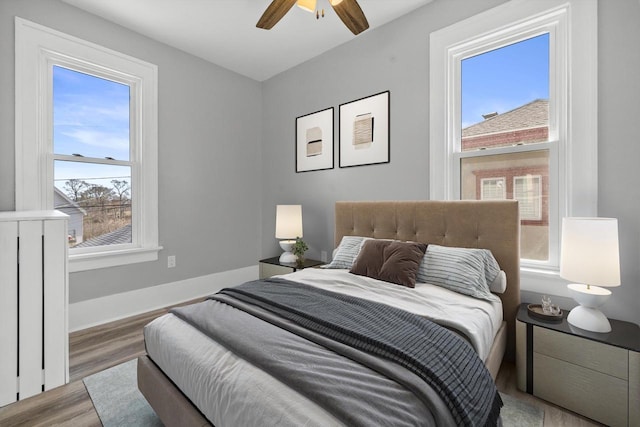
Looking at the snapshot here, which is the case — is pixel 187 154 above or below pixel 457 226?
above

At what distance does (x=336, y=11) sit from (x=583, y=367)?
2601 millimetres

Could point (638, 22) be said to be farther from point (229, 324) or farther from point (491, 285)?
point (229, 324)

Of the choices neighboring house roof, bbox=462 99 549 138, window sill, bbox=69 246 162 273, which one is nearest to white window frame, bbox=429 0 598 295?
neighboring house roof, bbox=462 99 549 138

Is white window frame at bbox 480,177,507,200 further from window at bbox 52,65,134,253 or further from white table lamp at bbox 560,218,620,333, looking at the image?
window at bbox 52,65,134,253

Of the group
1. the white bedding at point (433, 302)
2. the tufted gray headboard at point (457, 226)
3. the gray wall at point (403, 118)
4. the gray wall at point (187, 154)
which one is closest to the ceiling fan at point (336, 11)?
the gray wall at point (403, 118)

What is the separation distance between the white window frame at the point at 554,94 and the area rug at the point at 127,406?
852mm

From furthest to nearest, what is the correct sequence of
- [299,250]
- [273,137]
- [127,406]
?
1. [273,137]
2. [299,250]
3. [127,406]

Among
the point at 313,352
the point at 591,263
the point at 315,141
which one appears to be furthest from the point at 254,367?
the point at 315,141

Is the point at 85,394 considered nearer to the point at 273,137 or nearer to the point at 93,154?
the point at 93,154

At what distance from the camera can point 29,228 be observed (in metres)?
1.80

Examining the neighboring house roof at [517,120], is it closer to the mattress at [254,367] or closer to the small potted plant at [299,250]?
the mattress at [254,367]

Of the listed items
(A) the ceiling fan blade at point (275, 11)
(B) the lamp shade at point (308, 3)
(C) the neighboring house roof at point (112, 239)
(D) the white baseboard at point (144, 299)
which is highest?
(B) the lamp shade at point (308, 3)

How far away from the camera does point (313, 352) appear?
3.71ft

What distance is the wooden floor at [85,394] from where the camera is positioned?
1572mm
